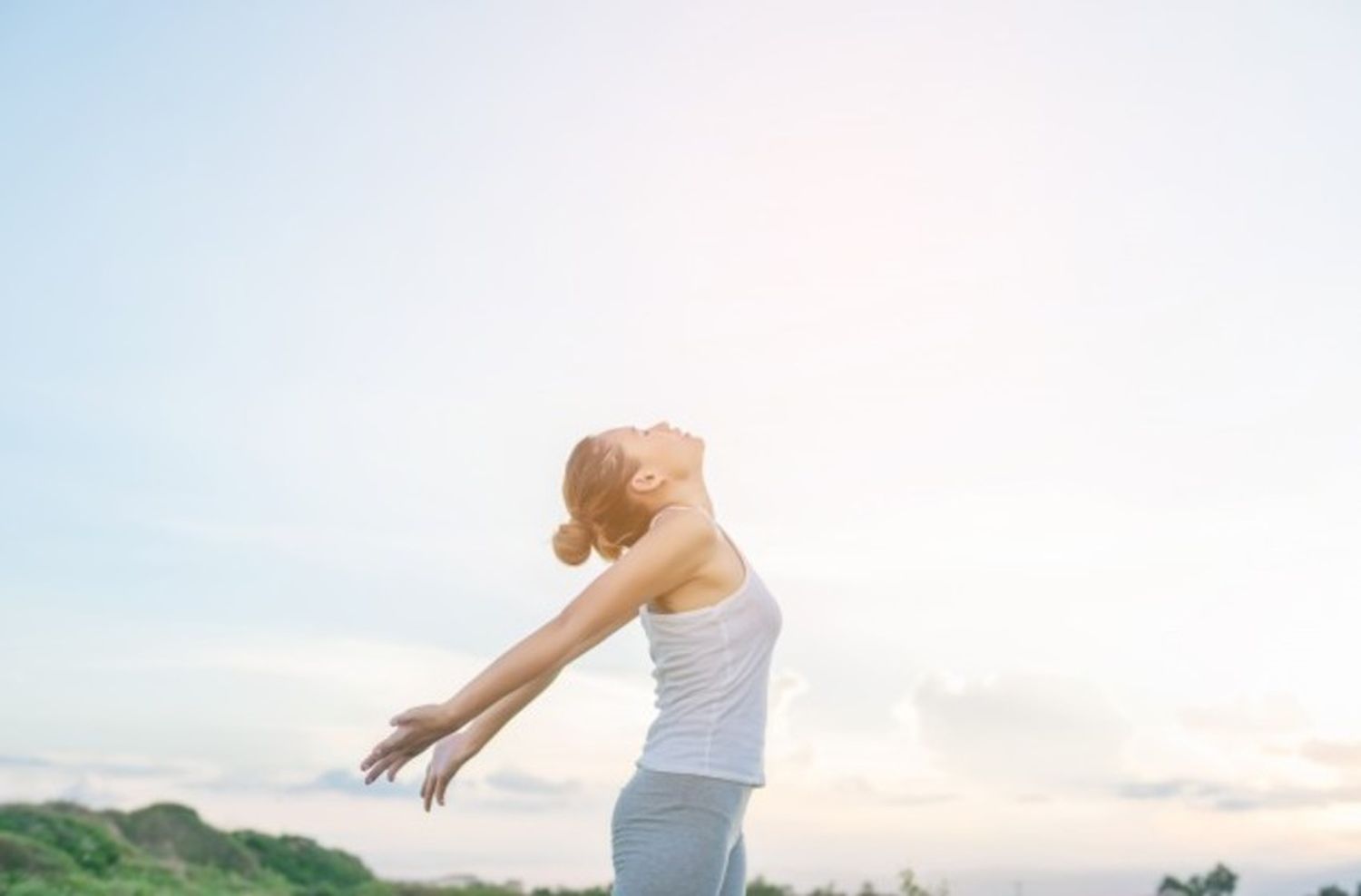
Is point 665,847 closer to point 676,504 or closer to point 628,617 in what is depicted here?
point 628,617

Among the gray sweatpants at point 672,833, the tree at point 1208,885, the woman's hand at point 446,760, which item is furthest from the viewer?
the tree at point 1208,885

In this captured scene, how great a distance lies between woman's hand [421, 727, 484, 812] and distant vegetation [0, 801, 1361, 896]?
10.6 meters

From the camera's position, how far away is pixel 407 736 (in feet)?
12.4

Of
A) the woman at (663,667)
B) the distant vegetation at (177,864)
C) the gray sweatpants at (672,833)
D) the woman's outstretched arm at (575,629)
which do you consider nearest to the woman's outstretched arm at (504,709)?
the woman at (663,667)

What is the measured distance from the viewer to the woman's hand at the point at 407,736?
3766 mm

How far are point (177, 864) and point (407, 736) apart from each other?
15.3 m

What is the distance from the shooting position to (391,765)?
3.78 meters

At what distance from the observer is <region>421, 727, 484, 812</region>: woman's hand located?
405 cm

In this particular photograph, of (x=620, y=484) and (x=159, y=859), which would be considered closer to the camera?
(x=620, y=484)

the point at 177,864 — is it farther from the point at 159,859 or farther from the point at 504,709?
the point at 504,709

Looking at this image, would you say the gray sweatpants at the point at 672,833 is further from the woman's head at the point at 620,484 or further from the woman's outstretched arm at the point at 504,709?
the woman's head at the point at 620,484

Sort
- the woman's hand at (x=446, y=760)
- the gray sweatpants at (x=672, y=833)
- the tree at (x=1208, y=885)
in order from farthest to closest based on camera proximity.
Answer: the tree at (x=1208, y=885) < the woman's hand at (x=446, y=760) < the gray sweatpants at (x=672, y=833)

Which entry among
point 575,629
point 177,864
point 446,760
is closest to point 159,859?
point 177,864

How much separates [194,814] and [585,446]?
16011mm
